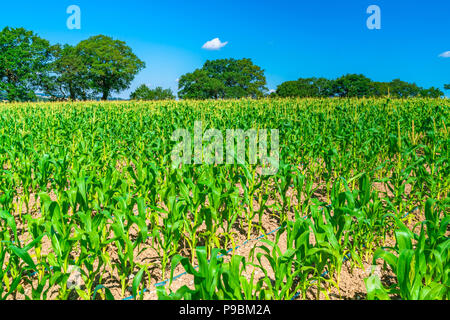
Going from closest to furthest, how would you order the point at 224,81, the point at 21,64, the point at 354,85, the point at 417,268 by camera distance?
the point at 417,268, the point at 21,64, the point at 354,85, the point at 224,81

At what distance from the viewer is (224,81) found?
61.4 m

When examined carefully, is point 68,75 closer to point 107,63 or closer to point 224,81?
point 107,63

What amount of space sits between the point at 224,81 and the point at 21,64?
36.9 metres

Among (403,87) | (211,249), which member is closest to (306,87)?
(403,87)

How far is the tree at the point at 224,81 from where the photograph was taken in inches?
2185

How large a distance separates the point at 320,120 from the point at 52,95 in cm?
4991

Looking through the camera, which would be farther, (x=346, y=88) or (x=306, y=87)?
(x=306, y=87)

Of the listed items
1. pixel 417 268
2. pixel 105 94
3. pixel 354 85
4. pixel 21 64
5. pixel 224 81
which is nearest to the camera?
pixel 417 268

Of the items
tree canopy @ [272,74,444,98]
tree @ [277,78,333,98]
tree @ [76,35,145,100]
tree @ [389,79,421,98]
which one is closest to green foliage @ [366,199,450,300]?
tree @ [76,35,145,100]

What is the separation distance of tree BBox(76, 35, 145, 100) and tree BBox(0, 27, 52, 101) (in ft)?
20.4

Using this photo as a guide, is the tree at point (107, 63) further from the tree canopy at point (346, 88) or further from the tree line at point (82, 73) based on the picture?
the tree canopy at point (346, 88)

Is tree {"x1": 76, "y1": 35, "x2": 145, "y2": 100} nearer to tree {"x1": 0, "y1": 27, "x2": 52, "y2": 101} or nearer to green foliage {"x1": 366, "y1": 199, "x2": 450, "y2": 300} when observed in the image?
tree {"x1": 0, "y1": 27, "x2": 52, "y2": 101}

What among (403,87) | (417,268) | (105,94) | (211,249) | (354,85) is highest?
(403,87)

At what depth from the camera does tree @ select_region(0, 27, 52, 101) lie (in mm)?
39875
